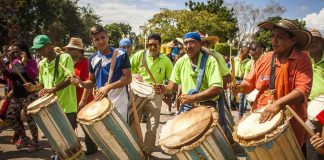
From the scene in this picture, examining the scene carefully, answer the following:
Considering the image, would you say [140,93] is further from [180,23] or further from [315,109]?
[180,23]

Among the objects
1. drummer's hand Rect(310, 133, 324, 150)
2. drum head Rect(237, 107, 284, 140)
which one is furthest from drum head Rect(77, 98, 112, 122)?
drummer's hand Rect(310, 133, 324, 150)

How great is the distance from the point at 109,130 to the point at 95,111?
28cm

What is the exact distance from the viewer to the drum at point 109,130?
3.71 m

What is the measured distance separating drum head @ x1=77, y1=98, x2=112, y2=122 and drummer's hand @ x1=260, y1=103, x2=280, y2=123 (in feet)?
5.68

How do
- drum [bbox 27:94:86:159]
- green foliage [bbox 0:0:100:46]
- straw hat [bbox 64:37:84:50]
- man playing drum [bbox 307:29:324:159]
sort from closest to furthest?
1. drum [bbox 27:94:86:159]
2. man playing drum [bbox 307:29:324:159]
3. straw hat [bbox 64:37:84:50]
4. green foliage [bbox 0:0:100:46]

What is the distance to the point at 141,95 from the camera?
5.62 metres

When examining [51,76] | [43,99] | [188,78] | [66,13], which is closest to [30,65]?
[51,76]

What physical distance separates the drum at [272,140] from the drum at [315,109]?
123cm

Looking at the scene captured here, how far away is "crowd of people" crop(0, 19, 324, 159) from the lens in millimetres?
3070

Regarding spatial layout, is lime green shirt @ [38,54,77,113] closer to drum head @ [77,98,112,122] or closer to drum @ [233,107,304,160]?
drum head @ [77,98,112,122]

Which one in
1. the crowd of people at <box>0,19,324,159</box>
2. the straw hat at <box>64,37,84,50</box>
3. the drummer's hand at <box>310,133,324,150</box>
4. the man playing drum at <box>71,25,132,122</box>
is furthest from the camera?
the straw hat at <box>64,37,84,50</box>

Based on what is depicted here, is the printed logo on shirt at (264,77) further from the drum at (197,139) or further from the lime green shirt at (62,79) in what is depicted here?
the lime green shirt at (62,79)

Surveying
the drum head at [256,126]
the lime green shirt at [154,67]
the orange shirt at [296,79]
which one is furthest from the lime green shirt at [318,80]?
the lime green shirt at [154,67]

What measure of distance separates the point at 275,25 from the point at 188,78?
1403 millimetres
